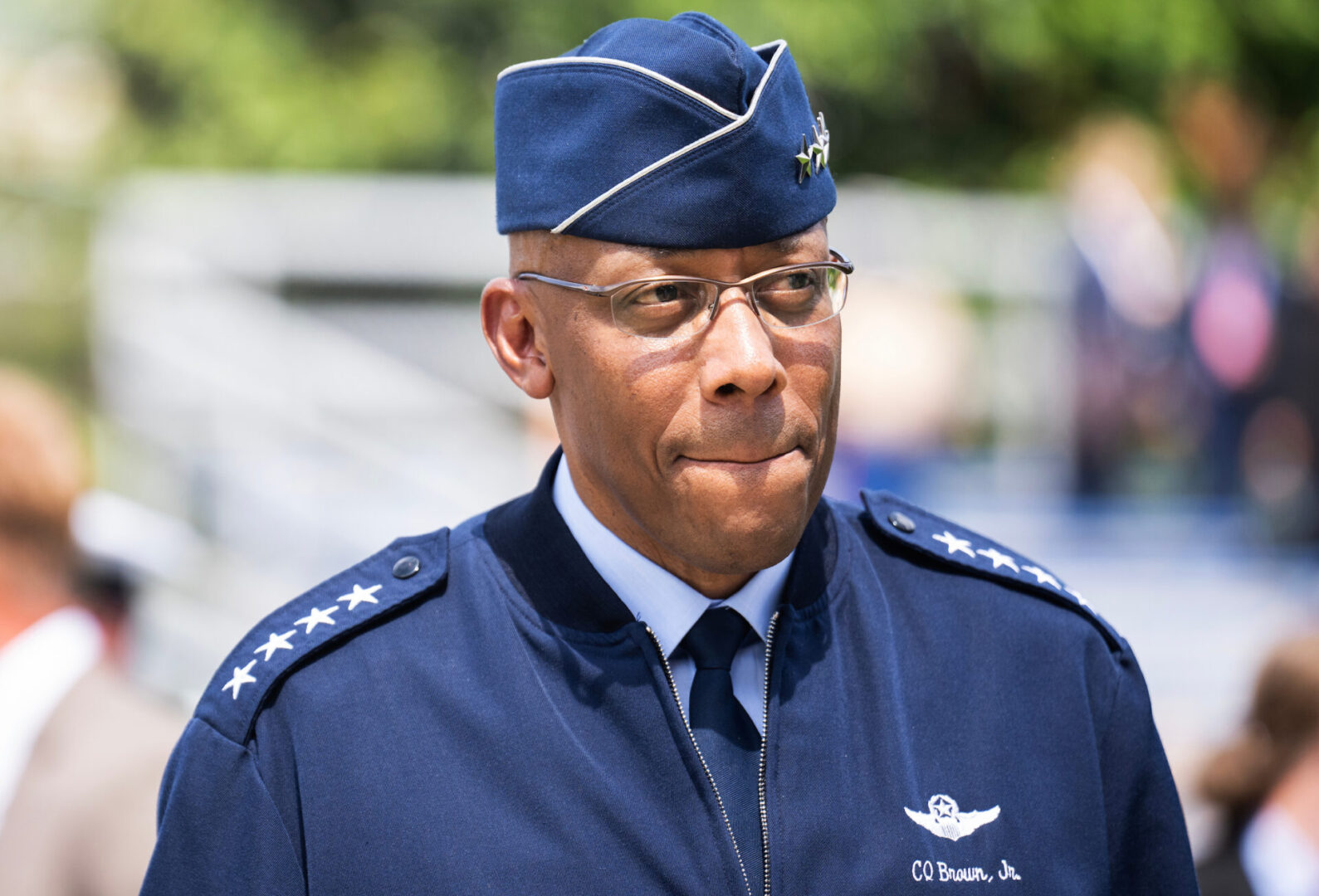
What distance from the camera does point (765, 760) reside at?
1833 millimetres

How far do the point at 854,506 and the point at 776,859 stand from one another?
0.61 m

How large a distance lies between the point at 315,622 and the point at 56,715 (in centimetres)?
131

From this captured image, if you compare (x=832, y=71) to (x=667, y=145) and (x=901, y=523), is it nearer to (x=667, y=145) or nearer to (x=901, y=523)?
(x=901, y=523)

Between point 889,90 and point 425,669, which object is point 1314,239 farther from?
point 425,669

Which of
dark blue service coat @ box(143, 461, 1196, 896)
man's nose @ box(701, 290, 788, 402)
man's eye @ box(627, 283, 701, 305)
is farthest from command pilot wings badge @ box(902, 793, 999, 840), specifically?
man's eye @ box(627, 283, 701, 305)

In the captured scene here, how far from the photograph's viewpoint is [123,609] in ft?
13.7

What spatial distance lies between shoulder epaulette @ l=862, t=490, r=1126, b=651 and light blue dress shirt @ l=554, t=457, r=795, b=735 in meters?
0.26

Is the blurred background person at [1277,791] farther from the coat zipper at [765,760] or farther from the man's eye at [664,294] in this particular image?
Answer: the man's eye at [664,294]

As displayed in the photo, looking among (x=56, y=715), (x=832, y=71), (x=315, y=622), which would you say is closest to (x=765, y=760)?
(x=315, y=622)

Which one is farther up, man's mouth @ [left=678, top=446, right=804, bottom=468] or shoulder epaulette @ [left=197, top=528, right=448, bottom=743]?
man's mouth @ [left=678, top=446, right=804, bottom=468]

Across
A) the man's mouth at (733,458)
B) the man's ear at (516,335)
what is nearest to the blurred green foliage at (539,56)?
the man's ear at (516,335)

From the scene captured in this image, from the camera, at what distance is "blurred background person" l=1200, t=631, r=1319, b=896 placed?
3.10 m

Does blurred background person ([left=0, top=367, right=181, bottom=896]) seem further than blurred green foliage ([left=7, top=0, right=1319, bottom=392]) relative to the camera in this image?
No

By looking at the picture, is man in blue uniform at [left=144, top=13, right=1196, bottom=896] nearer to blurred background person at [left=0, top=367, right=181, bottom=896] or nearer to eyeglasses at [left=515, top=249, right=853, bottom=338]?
eyeglasses at [left=515, top=249, right=853, bottom=338]
